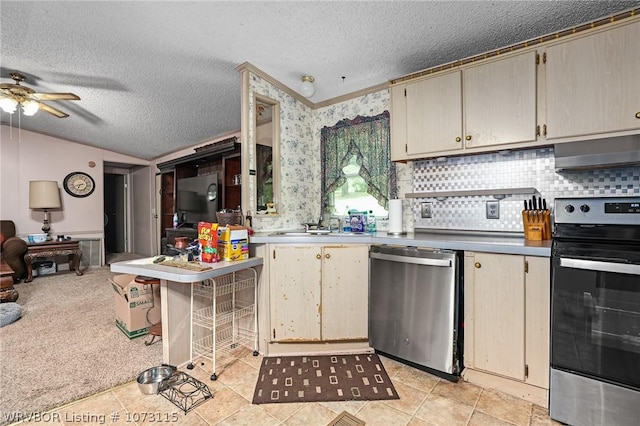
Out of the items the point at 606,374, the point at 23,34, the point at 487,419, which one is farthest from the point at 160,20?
the point at 606,374

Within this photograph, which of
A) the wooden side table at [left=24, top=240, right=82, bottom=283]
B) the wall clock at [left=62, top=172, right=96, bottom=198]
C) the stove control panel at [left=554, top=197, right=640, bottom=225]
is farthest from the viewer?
the wall clock at [left=62, top=172, right=96, bottom=198]

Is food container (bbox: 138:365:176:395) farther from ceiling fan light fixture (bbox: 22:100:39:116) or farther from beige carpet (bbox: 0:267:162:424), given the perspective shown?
ceiling fan light fixture (bbox: 22:100:39:116)

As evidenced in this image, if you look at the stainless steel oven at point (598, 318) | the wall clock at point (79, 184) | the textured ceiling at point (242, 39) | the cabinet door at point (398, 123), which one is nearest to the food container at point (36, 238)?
the wall clock at point (79, 184)

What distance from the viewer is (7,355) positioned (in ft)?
7.41

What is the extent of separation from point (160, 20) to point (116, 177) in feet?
23.2

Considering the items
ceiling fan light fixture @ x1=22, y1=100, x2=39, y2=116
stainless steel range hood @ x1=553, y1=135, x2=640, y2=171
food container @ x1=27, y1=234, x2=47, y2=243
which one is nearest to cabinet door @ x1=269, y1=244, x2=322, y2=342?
stainless steel range hood @ x1=553, y1=135, x2=640, y2=171

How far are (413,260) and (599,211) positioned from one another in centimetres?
105

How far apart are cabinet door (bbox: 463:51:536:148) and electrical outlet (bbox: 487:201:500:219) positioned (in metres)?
0.50

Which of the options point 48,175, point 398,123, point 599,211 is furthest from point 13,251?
point 599,211

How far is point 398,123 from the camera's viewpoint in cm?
243

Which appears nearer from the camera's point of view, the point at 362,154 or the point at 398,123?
the point at 398,123

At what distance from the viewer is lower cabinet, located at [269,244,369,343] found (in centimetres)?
223

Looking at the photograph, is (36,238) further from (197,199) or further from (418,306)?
(418,306)

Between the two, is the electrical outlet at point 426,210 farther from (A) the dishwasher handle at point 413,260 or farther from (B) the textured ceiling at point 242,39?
(B) the textured ceiling at point 242,39
